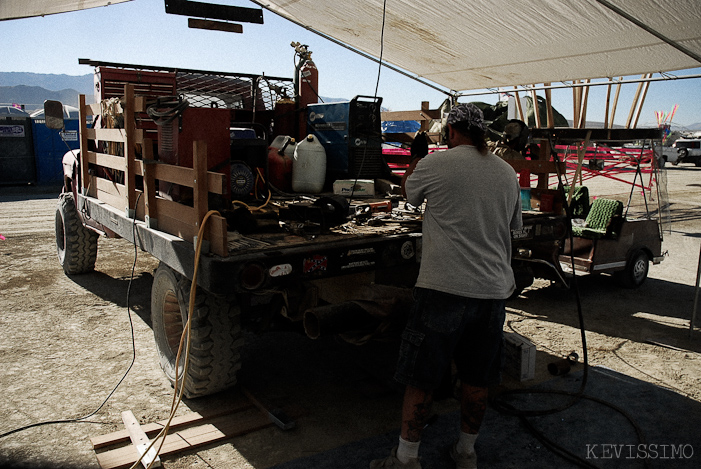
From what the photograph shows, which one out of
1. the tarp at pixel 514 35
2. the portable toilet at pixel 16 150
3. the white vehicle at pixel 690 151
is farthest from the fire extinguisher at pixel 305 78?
the white vehicle at pixel 690 151

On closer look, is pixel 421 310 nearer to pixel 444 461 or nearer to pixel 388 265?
pixel 388 265

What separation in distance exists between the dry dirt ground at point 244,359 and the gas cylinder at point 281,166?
1444mm

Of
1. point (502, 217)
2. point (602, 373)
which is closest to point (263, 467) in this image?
point (502, 217)

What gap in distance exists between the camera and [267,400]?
3.69 m

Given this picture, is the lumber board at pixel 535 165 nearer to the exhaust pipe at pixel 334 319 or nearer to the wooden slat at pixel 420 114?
the wooden slat at pixel 420 114

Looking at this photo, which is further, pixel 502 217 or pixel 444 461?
pixel 444 461

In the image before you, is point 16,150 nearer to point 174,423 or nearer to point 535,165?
point 174,423

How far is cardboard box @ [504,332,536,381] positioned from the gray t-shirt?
141 centimetres

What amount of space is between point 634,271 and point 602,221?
0.81 metres

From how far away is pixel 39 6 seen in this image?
5855mm

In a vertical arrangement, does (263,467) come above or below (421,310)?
below

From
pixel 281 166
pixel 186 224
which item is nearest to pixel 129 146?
pixel 186 224

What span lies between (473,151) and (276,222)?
143cm

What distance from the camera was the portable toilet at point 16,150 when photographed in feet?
53.9
